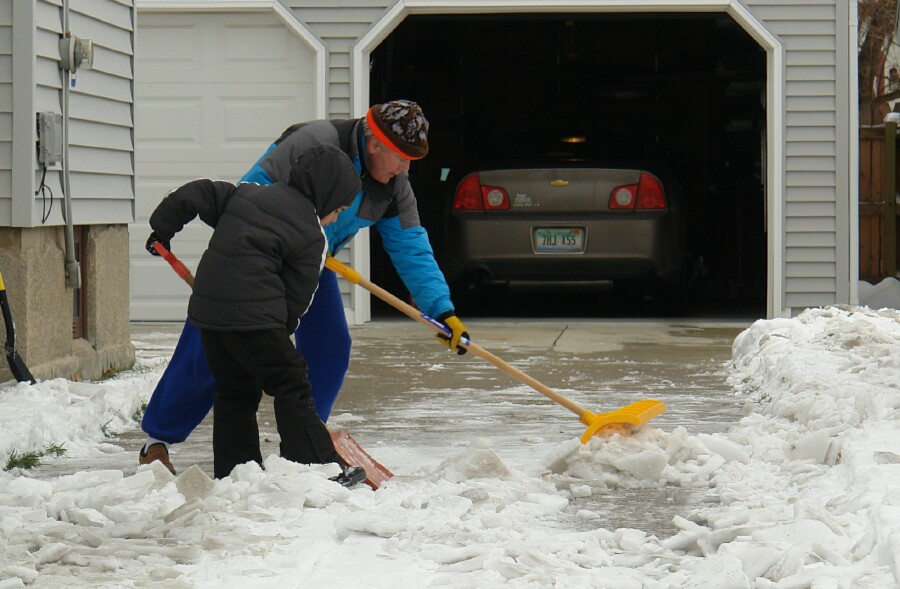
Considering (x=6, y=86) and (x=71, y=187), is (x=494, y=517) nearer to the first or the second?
(x=6, y=86)

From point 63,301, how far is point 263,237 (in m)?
3.08

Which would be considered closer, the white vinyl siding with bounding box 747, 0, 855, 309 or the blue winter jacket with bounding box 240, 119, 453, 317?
the blue winter jacket with bounding box 240, 119, 453, 317

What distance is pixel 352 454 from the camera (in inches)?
210

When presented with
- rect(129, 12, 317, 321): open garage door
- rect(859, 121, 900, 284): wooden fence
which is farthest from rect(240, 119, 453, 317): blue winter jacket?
rect(859, 121, 900, 284): wooden fence

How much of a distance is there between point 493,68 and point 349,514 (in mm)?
14990

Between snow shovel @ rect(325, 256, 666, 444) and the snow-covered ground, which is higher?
snow shovel @ rect(325, 256, 666, 444)

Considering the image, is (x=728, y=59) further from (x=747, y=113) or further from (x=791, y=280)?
(x=791, y=280)

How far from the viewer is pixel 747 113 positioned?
59.7 feet

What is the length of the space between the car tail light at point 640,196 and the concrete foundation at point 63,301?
400 cm

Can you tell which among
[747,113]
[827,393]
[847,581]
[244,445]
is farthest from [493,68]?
[847,581]

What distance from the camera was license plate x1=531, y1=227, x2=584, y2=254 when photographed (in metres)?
11.0

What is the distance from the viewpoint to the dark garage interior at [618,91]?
17.1 meters

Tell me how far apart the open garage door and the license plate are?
205 centimetres

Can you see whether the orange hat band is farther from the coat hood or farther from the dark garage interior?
the dark garage interior
